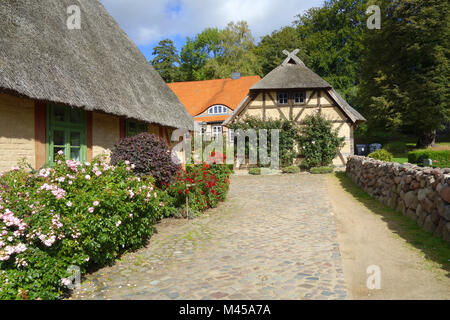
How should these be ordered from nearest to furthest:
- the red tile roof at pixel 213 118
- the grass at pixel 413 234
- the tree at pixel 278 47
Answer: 1. the grass at pixel 413 234
2. the red tile roof at pixel 213 118
3. the tree at pixel 278 47

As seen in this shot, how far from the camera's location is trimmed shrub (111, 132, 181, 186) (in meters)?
7.38

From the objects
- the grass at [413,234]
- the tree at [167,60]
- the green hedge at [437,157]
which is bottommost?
the grass at [413,234]

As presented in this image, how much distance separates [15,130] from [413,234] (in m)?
7.85

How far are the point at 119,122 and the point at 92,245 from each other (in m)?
6.19

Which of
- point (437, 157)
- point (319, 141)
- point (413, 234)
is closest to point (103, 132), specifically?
point (413, 234)

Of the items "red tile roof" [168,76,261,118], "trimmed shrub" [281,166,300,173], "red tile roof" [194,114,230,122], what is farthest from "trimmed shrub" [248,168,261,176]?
"red tile roof" [168,76,261,118]

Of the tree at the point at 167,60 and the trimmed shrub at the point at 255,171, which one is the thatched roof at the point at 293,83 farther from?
the tree at the point at 167,60

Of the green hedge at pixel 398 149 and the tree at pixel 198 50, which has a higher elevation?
the tree at pixel 198 50

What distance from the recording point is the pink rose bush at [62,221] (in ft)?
11.6

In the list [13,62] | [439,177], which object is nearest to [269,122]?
[439,177]

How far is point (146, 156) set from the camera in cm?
741

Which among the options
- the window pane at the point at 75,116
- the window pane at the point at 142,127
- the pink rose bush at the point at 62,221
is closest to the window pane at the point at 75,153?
the window pane at the point at 75,116

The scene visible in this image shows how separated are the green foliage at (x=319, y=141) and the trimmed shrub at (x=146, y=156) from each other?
529 inches

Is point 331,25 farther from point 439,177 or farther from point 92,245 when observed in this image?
point 92,245
